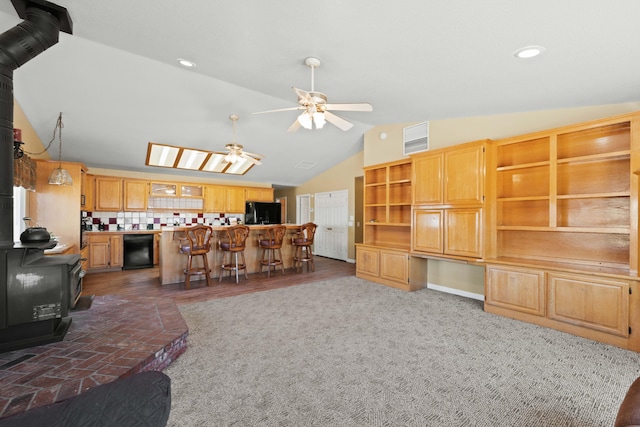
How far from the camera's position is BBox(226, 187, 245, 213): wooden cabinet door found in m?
7.98

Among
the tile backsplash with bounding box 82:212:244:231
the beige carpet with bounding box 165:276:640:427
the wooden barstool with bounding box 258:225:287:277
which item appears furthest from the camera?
the tile backsplash with bounding box 82:212:244:231

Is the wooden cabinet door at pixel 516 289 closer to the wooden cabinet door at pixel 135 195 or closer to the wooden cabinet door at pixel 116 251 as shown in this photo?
the wooden cabinet door at pixel 116 251

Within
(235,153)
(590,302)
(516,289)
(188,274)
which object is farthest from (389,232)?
(188,274)

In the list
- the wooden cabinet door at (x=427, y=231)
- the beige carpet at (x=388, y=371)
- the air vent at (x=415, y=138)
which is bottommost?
the beige carpet at (x=388, y=371)

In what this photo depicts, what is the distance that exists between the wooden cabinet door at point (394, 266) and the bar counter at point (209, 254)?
2.10 meters

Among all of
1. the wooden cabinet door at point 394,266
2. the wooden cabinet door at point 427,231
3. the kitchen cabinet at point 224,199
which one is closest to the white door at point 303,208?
the kitchen cabinet at point 224,199

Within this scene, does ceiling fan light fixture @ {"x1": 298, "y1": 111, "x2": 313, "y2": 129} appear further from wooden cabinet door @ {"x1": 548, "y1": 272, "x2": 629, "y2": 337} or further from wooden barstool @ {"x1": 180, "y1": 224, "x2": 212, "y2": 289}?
wooden cabinet door @ {"x1": 548, "y1": 272, "x2": 629, "y2": 337}

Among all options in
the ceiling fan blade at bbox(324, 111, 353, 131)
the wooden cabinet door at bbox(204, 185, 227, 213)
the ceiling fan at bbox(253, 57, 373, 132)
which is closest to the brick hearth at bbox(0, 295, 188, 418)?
the ceiling fan at bbox(253, 57, 373, 132)

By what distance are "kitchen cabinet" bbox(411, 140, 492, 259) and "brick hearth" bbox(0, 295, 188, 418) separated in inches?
138

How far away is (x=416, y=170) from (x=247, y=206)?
207 inches

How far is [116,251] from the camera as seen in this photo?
6059 millimetres

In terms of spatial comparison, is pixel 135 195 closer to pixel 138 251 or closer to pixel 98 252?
pixel 138 251

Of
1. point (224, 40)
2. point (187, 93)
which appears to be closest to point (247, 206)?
point (187, 93)

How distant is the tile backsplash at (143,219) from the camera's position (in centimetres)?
641
